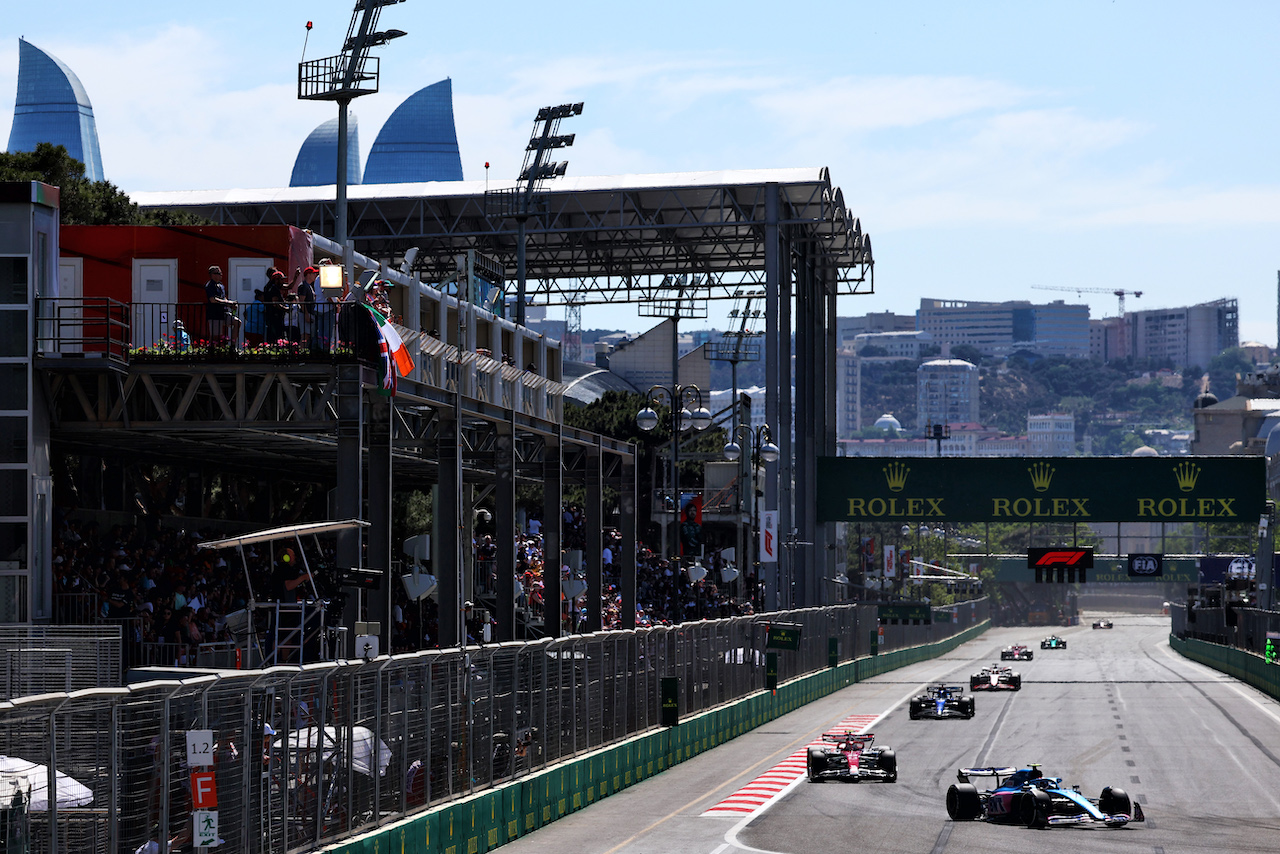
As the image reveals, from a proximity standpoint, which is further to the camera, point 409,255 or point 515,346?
point 515,346

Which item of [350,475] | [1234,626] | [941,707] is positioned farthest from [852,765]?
[1234,626]

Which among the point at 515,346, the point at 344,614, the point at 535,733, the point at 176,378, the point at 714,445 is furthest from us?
the point at 714,445

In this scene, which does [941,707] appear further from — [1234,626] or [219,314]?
[1234,626]

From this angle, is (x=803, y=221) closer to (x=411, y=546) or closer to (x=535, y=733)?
(x=411, y=546)

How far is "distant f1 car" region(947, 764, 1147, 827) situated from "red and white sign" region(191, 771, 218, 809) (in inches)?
487

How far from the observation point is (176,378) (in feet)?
97.3

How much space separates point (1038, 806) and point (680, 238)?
4816 cm

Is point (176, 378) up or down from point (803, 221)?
down

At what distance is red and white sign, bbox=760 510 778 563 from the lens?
182ft

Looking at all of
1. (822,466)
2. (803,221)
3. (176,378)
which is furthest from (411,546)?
(822,466)

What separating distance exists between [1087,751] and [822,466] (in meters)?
37.0

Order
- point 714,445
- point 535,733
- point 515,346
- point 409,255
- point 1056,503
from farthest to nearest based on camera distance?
point 714,445 < point 1056,503 < point 515,346 < point 409,255 < point 535,733

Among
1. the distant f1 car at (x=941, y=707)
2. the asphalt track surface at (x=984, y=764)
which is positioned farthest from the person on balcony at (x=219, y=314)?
the distant f1 car at (x=941, y=707)

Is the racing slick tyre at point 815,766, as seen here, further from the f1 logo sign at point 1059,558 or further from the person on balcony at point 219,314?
the f1 logo sign at point 1059,558
